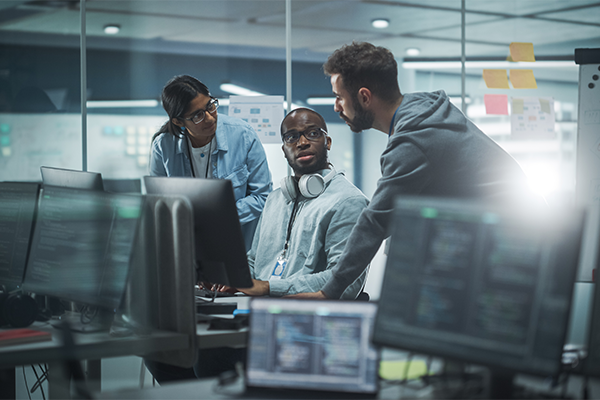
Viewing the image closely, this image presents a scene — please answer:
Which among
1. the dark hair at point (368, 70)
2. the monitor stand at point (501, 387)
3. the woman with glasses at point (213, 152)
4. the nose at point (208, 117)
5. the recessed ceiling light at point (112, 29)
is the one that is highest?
the recessed ceiling light at point (112, 29)

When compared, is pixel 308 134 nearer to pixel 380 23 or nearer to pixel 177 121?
pixel 177 121

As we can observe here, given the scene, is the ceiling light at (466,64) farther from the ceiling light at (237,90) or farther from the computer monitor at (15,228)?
the computer monitor at (15,228)

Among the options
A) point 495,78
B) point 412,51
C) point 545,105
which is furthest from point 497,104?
point 412,51

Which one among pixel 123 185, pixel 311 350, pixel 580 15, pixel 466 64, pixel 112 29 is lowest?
pixel 311 350

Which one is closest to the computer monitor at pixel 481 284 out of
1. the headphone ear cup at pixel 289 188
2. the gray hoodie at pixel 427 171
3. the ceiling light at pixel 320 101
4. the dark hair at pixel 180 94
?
the gray hoodie at pixel 427 171

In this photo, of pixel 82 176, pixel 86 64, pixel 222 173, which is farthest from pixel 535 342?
pixel 86 64

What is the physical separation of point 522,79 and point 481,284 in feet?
11.1

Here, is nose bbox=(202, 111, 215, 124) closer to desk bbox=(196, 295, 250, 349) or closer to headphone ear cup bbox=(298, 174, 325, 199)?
headphone ear cup bbox=(298, 174, 325, 199)

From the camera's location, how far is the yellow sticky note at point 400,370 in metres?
1.26

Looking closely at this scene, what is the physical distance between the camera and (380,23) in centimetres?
407

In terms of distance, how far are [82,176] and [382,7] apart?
8.33 ft

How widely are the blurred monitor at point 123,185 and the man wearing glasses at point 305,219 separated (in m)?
1.57

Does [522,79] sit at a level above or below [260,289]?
above

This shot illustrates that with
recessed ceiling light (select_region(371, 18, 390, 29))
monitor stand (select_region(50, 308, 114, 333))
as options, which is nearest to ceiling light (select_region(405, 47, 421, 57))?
recessed ceiling light (select_region(371, 18, 390, 29))
